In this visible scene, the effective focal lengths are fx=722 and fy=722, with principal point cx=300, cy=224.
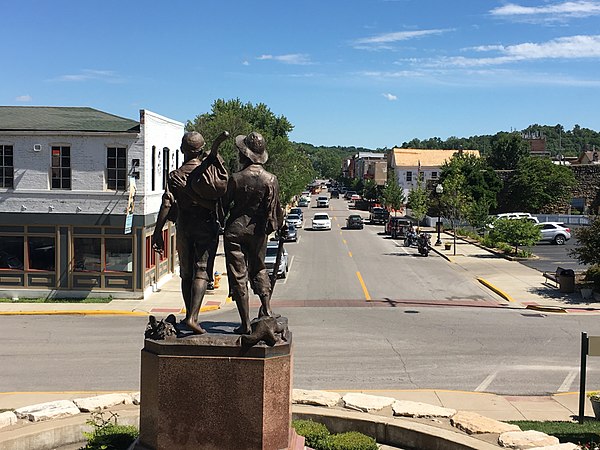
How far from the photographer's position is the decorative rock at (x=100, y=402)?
10.9m

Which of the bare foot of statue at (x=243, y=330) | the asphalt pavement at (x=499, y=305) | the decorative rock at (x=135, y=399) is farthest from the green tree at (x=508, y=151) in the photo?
the bare foot of statue at (x=243, y=330)

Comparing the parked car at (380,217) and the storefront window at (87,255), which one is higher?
the storefront window at (87,255)

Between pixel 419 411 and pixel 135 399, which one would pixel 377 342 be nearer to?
pixel 419 411

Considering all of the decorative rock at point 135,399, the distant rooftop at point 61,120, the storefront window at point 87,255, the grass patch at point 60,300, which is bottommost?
the grass patch at point 60,300

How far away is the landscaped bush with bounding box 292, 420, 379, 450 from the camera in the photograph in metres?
9.47

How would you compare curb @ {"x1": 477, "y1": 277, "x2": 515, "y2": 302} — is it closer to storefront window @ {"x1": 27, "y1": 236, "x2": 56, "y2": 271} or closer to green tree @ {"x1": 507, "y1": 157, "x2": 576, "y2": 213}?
storefront window @ {"x1": 27, "y1": 236, "x2": 56, "y2": 271}

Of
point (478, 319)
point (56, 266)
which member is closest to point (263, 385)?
point (478, 319)

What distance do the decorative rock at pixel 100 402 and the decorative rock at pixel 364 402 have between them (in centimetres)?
341

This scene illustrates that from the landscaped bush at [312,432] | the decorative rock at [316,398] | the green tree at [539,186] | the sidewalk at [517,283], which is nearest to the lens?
the landscaped bush at [312,432]

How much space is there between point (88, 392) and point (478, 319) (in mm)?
12924

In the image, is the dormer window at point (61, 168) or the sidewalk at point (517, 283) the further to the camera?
the dormer window at point (61, 168)

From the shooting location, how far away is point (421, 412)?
10.8 metres

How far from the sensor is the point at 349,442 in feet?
31.3

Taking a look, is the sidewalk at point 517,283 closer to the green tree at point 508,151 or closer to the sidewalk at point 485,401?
the sidewalk at point 485,401
